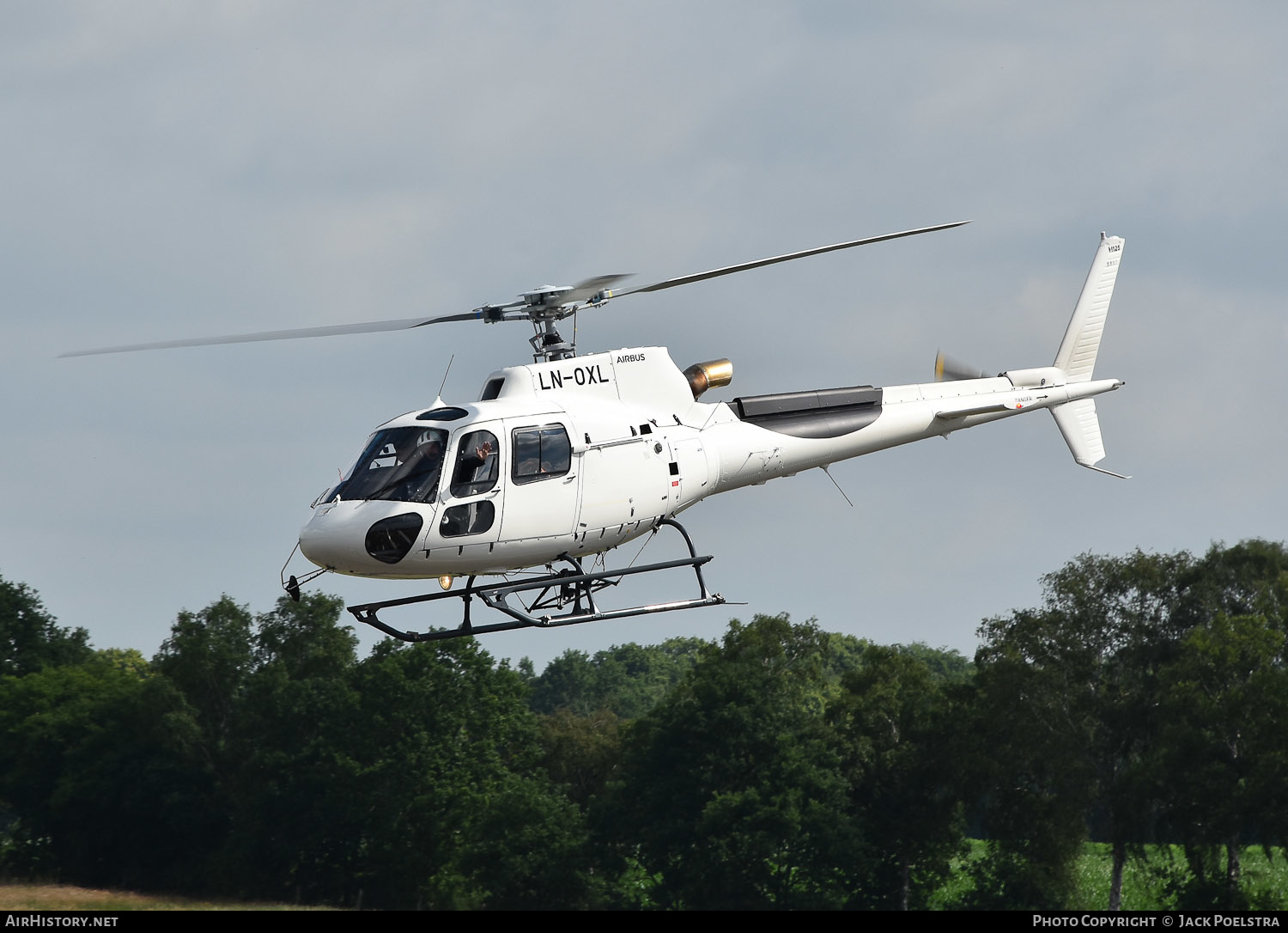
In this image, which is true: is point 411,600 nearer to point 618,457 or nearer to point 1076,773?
point 618,457

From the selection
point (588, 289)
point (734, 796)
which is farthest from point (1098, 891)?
point (588, 289)

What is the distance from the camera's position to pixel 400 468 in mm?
20719

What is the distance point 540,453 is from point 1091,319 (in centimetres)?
1439

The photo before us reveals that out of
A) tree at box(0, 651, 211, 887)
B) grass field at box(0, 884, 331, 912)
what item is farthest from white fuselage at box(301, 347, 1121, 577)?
tree at box(0, 651, 211, 887)

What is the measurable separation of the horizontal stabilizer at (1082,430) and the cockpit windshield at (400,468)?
1408 cm

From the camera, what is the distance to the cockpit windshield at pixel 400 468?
20.6 metres

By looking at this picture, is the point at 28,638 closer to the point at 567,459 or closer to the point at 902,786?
the point at 902,786

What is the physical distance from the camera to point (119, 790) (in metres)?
71.9

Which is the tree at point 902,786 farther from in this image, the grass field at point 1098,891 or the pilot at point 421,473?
the pilot at point 421,473

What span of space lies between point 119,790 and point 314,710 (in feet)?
32.1

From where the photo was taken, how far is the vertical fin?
3028cm

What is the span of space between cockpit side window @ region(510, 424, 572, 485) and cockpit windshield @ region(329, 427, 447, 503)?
3.72ft
